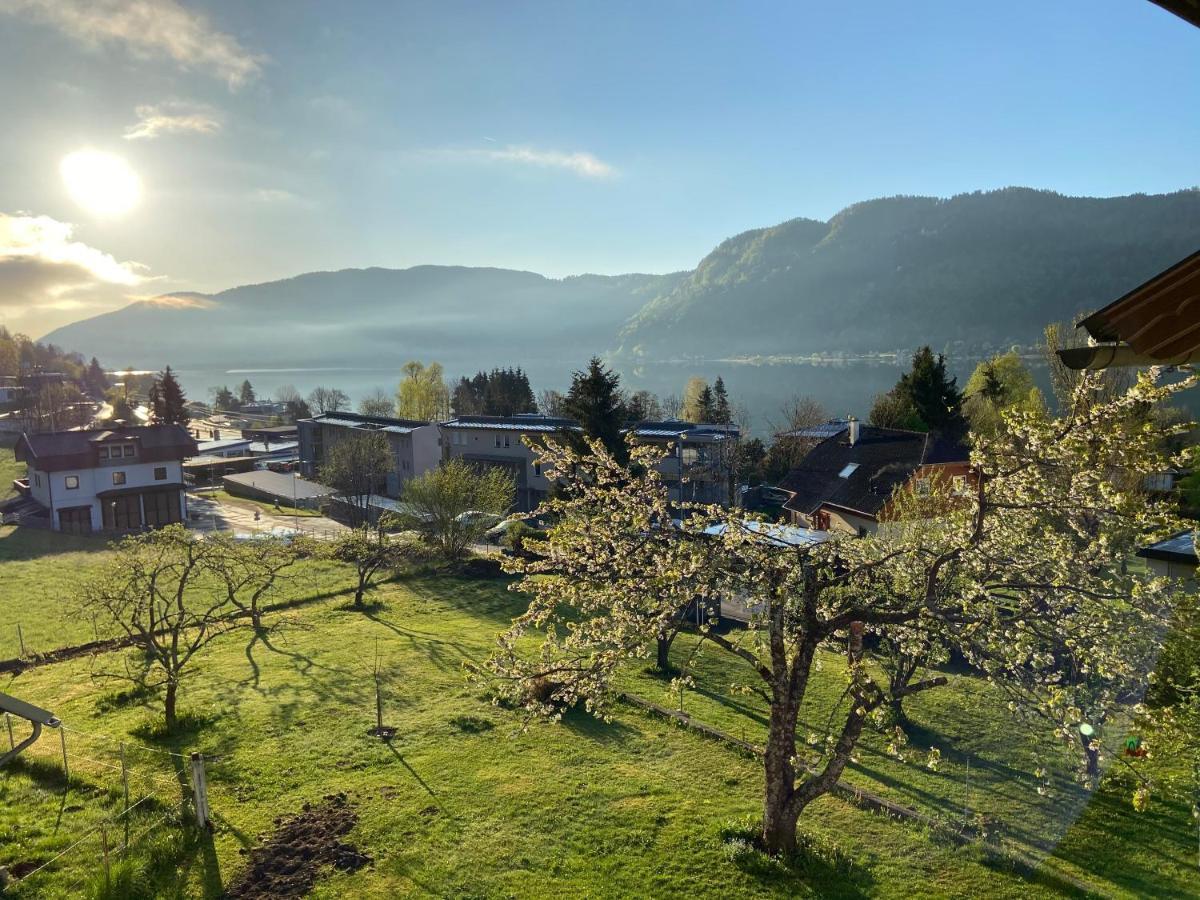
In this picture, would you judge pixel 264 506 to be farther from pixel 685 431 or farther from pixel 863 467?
pixel 863 467

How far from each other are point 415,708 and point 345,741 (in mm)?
2527

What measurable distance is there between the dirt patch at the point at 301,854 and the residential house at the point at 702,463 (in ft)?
125

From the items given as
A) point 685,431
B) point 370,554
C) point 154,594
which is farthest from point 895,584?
point 685,431

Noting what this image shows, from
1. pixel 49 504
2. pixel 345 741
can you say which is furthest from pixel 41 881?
pixel 49 504

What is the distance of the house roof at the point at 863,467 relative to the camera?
3719 centimetres

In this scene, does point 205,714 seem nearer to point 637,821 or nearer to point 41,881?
point 41,881

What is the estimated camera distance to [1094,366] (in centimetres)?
320

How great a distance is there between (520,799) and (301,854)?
3.84m

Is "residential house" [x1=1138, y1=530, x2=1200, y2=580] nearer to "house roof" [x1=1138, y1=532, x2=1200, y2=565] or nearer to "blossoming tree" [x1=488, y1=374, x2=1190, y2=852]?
"house roof" [x1=1138, y1=532, x2=1200, y2=565]

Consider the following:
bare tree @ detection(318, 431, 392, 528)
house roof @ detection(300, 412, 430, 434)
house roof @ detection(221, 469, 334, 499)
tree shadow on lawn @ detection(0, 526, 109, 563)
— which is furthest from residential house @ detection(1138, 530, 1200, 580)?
house roof @ detection(221, 469, 334, 499)

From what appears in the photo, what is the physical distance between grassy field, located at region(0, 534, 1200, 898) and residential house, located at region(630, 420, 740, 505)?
30633 mm

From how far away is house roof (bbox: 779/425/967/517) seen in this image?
37.2 m

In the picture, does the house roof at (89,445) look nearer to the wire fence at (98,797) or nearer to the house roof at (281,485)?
the house roof at (281,485)

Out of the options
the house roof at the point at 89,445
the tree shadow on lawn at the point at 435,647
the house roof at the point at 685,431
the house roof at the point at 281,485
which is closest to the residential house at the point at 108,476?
the house roof at the point at 89,445
